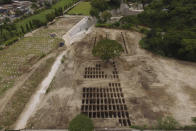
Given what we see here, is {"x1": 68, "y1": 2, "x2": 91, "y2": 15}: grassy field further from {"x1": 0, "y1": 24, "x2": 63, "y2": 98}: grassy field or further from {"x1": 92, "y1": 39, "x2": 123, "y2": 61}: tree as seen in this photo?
{"x1": 92, "y1": 39, "x2": 123, "y2": 61}: tree

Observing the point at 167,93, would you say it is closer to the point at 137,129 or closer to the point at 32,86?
the point at 137,129

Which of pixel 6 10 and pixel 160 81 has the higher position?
pixel 6 10

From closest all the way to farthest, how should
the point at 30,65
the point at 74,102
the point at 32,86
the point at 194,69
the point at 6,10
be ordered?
the point at 74,102 < the point at 32,86 < the point at 194,69 < the point at 30,65 < the point at 6,10

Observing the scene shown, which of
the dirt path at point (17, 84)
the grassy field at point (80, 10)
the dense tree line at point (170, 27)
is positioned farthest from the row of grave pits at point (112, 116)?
the grassy field at point (80, 10)

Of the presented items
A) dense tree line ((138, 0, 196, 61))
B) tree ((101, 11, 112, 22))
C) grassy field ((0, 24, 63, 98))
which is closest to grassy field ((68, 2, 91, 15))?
tree ((101, 11, 112, 22))

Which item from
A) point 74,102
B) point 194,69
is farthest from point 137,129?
point 194,69

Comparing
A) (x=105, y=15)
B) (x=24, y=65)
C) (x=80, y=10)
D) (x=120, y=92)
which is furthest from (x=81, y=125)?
(x=80, y=10)

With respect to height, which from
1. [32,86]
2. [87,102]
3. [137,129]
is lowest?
[137,129]

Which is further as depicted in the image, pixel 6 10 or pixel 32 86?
pixel 6 10
